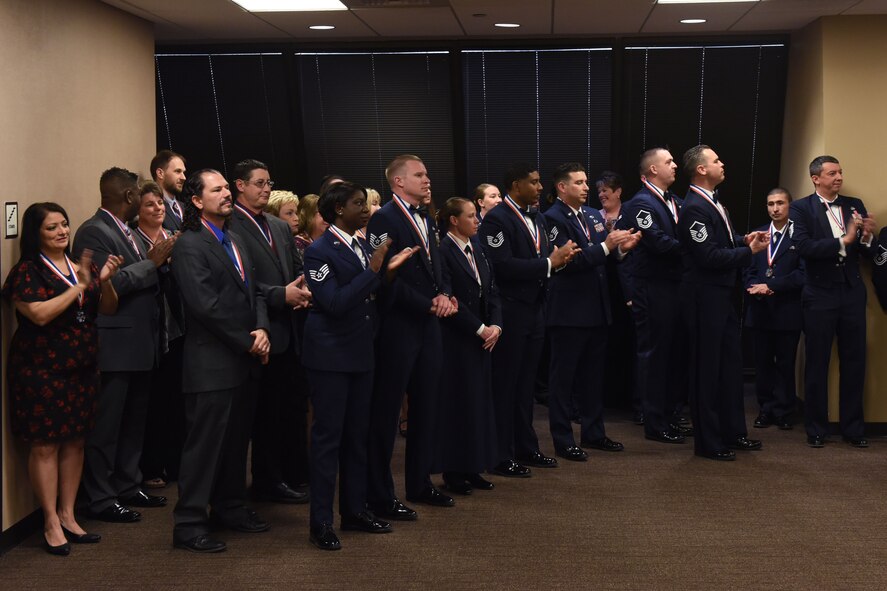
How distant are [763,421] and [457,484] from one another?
9.07ft

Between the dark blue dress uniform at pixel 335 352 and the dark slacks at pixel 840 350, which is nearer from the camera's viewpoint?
the dark blue dress uniform at pixel 335 352

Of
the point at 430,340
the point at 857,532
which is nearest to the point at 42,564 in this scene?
the point at 430,340

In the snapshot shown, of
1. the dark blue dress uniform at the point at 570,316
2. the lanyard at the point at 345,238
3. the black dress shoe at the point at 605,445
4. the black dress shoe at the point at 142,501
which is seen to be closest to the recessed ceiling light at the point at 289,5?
the dark blue dress uniform at the point at 570,316

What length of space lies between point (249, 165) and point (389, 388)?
1361mm

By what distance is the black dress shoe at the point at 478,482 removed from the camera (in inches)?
225

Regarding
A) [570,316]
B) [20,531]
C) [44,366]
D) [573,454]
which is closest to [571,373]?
[570,316]

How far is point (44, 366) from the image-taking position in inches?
184

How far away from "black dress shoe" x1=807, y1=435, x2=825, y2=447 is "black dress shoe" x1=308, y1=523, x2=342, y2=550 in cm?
347

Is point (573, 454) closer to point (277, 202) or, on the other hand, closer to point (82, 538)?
point (277, 202)

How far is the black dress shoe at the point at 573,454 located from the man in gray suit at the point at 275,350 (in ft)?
5.31

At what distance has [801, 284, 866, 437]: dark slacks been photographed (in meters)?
6.80

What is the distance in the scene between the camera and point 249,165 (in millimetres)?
5352

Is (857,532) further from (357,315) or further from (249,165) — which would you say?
(249,165)

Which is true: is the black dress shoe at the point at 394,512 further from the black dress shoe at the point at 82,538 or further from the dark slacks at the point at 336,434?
the black dress shoe at the point at 82,538
